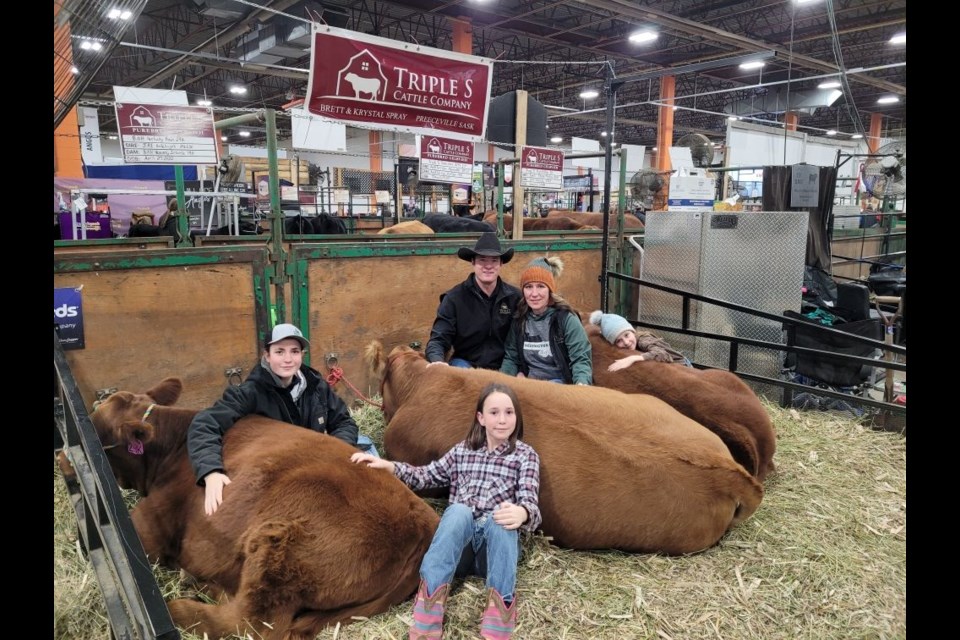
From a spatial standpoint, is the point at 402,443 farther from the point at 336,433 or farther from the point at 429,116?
the point at 429,116

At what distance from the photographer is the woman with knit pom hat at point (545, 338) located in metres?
4.38

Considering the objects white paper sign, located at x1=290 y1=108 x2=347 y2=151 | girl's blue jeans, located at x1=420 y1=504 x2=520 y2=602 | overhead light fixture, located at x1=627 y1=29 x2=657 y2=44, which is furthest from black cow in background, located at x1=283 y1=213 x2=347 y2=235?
overhead light fixture, located at x1=627 y1=29 x2=657 y2=44

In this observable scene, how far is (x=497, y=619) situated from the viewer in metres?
2.62

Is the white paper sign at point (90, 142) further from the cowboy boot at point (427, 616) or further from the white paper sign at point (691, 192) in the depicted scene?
the cowboy boot at point (427, 616)

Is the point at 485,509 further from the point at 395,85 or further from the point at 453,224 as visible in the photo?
the point at 453,224

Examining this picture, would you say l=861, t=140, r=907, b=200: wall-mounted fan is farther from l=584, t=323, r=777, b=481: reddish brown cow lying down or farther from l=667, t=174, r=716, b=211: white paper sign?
l=584, t=323, r=777, b=481: reddish brown cow lying down

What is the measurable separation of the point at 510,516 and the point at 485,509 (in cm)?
24

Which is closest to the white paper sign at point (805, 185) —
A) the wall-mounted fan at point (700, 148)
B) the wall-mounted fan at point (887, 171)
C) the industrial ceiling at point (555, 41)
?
the wall-mounted fan at point (700, 148)

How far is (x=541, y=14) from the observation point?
1898cm

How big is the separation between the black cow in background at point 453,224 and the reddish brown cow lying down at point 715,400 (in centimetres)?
566

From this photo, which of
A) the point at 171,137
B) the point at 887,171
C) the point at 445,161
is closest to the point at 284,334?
the point at 171,137

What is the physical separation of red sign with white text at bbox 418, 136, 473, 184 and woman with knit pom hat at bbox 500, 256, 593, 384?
143 inches

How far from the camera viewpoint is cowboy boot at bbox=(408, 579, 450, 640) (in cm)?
254
